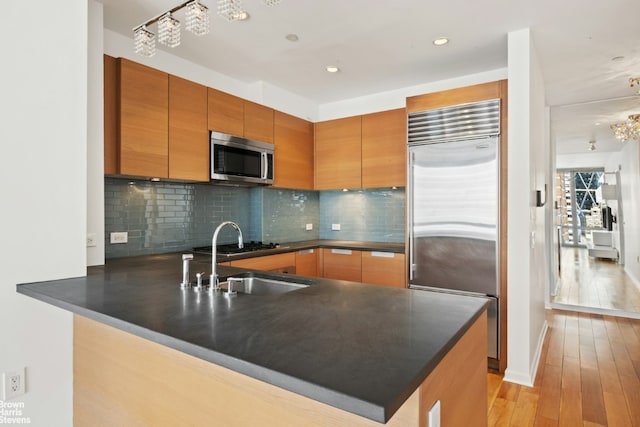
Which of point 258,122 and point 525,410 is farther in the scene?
point 258,122

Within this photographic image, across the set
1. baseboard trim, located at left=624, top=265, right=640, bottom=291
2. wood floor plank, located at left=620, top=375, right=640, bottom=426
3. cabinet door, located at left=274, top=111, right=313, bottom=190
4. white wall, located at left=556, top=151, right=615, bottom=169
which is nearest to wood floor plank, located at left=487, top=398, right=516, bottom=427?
wood floor plank, located at left=620, top=375, right=640, bottom=426

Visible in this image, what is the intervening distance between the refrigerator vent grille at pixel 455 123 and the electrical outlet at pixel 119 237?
264cm

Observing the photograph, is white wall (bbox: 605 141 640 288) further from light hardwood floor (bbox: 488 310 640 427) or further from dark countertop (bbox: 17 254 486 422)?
dark countertop (bbox: 17 254 486 422)

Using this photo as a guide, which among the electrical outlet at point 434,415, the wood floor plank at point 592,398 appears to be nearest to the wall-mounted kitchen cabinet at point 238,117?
the electrical outlet at point 434,415

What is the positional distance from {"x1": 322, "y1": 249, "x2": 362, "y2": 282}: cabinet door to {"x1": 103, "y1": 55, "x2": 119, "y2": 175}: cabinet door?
2.23 meters

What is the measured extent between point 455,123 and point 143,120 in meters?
2.57

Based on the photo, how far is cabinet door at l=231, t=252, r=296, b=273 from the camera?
122 inches

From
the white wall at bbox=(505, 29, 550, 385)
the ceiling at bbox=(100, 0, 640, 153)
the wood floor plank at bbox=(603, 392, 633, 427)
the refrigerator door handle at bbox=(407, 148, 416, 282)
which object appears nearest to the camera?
the wood floor plank at bbox=(603, 392, 633, 427)

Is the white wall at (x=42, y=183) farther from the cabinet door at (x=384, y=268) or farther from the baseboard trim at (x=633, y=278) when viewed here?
the baseboard trim at (x=633, y=278)

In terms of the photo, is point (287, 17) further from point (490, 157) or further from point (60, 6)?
point (490, 157)

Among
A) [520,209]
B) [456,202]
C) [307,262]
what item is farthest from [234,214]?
[520,209]

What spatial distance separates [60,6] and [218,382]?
2146 millimetres

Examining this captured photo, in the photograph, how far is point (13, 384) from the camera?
172 centimetres

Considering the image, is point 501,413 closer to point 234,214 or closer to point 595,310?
point 234,214
